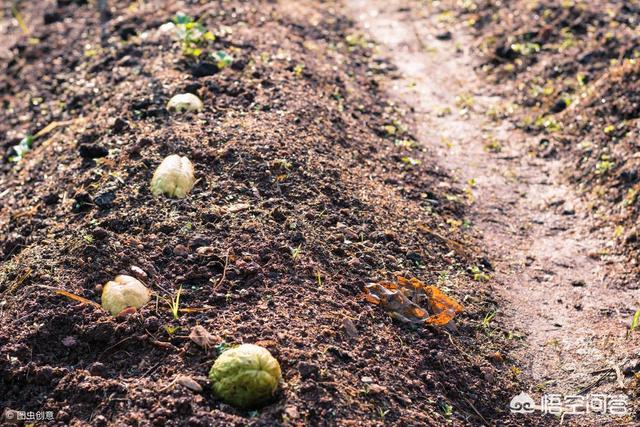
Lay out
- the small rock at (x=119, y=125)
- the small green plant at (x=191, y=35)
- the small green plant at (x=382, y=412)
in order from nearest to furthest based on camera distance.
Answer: the small green plant at (x=382, y=412) < the small rock at (x=119, y=125) < the small green plant at (x=191, y=35)

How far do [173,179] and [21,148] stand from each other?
86.2 inches

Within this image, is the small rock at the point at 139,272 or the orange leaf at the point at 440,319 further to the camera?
the orange leaf at the point at 440,319

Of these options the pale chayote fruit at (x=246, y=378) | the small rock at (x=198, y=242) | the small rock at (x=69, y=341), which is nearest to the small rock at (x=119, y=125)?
the small rock at (x=198, y=242)

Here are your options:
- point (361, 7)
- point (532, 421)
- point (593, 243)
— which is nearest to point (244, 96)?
point (593, 243)

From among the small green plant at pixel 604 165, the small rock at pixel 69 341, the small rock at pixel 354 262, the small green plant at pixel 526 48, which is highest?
the small rock at pixel 69 341

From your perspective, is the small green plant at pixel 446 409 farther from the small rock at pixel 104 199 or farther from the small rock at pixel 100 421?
the small rock at pixel 104 199

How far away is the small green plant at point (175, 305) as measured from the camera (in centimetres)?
354

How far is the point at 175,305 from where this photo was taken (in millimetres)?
3557

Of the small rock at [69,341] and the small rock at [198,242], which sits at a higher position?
the small rock at [198,242]

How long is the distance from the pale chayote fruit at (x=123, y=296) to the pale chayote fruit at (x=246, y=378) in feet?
2.16

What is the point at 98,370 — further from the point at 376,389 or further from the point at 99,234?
the point at 376,389

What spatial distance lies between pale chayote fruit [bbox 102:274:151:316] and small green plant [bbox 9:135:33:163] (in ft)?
8.53

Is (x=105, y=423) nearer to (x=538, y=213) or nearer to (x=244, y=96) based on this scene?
(x=244, y=96)

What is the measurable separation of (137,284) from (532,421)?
6.77 ft
